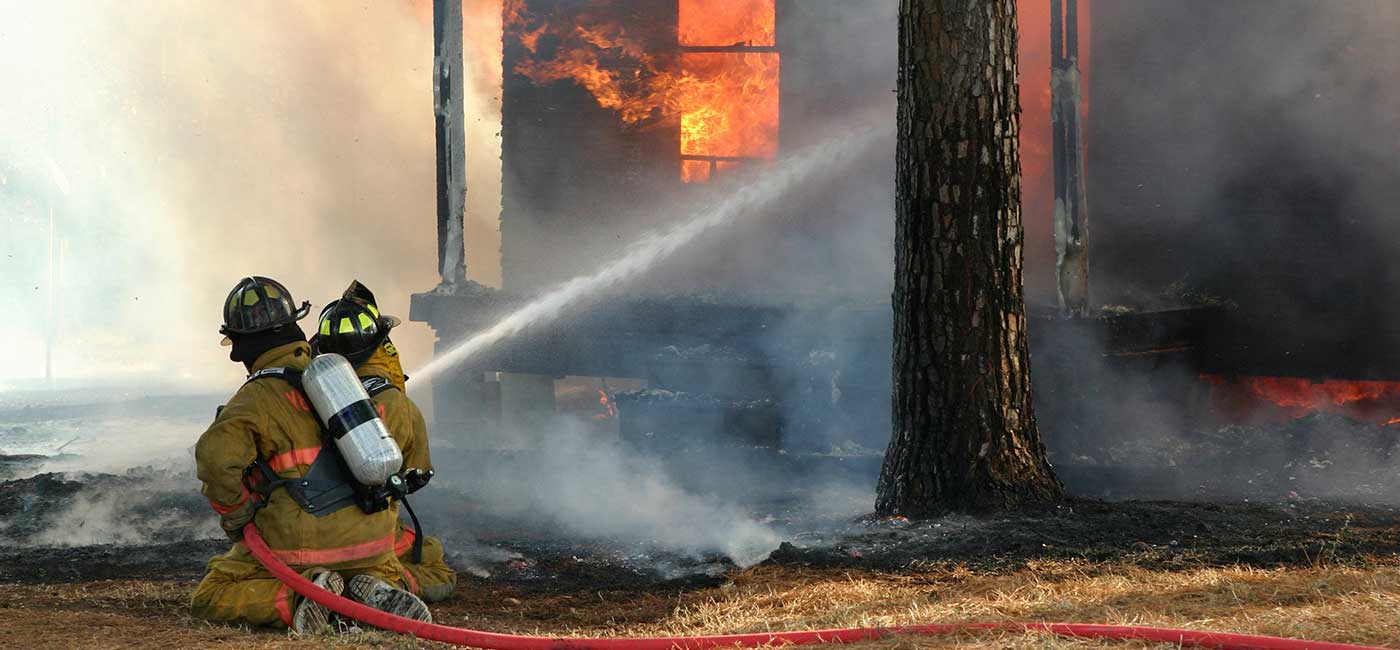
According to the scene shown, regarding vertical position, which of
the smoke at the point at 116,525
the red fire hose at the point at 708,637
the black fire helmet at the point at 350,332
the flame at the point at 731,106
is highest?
the flame at the point at 731,106

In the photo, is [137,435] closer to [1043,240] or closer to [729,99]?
[729,99]

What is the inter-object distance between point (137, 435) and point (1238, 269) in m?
9.66

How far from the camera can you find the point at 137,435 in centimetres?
1252

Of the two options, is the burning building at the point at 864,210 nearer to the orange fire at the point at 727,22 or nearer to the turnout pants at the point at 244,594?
the orange fire at the point at 727,22

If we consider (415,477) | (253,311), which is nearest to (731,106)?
(415,477)

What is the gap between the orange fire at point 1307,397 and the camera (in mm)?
9727

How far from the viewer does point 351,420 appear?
15.2 ft

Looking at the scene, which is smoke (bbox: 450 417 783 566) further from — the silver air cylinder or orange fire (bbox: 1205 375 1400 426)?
orange fire (bbox: 1205 375 1400 426)

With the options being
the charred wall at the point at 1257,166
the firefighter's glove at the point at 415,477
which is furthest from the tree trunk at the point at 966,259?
the charred wall at the point at 1257,166

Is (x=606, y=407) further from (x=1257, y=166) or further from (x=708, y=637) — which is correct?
(x=708, y=637)

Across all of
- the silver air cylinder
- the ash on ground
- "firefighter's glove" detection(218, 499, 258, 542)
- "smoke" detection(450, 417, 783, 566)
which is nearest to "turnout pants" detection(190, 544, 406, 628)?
"firefighter's glove" detection(218, 499, 258, 542)

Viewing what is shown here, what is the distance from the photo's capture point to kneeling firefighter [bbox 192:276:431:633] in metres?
4.63

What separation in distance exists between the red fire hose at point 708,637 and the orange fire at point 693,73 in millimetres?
7899

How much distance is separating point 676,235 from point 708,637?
8117mm
